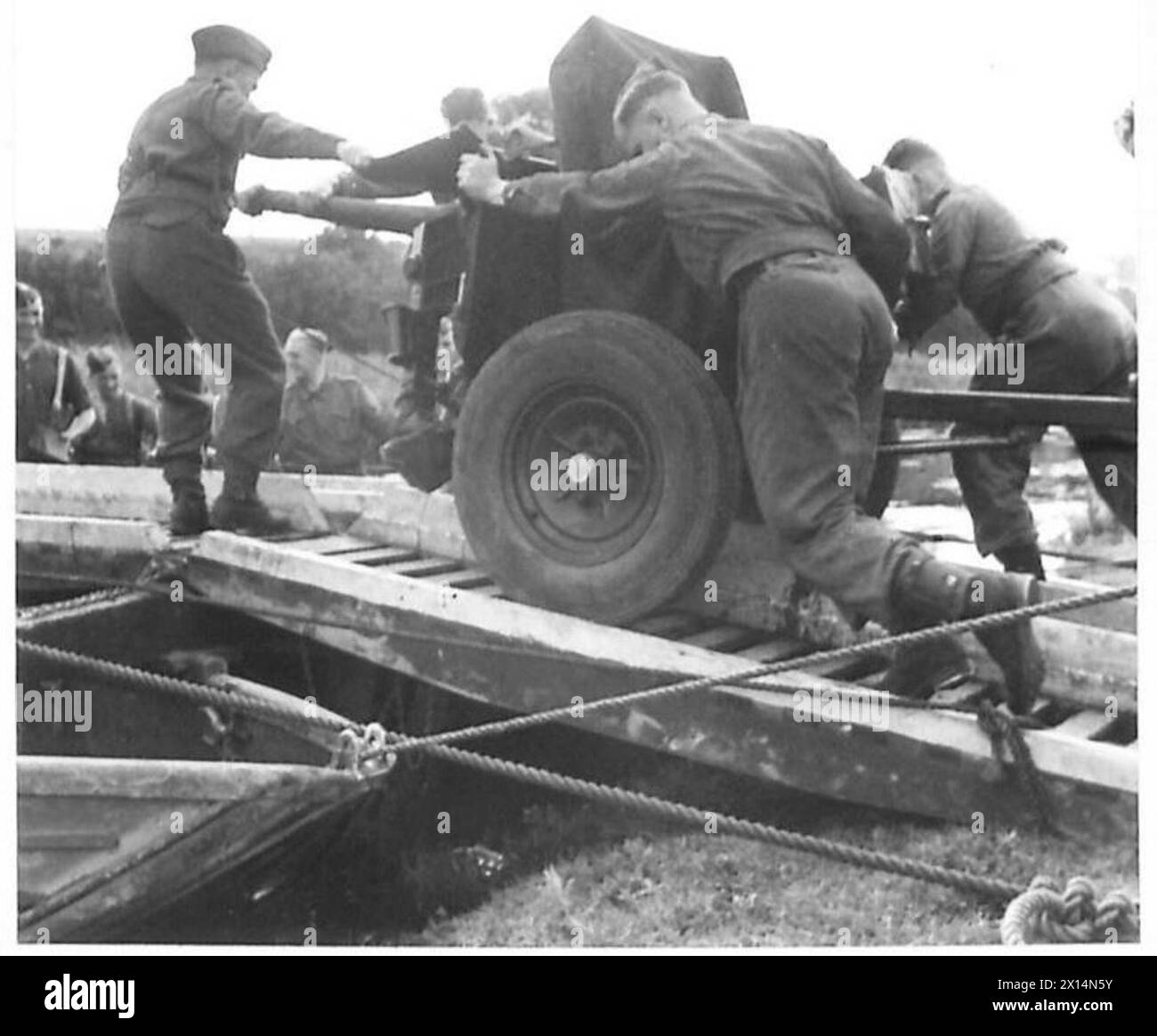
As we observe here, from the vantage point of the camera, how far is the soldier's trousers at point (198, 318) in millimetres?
1878

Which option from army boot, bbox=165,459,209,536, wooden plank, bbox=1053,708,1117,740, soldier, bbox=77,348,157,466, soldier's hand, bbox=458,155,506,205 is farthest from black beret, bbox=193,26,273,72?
wooden plank, bbox=1053,708,1117,740

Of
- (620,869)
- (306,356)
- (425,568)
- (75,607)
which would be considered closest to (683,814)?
(620,869)

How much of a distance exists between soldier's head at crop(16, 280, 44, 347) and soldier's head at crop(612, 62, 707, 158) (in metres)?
0.78

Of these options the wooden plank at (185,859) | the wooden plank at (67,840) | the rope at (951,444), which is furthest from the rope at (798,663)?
the wooden plank at (67,840)

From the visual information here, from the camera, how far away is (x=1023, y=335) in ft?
6.21

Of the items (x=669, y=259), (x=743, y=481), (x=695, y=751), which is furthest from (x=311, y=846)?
(x=669, y=259)

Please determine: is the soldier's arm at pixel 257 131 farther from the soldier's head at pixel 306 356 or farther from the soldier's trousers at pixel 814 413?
the soldier's trousers at pixel 814 413

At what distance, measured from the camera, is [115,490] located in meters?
2.22

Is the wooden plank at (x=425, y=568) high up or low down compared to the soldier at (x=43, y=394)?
down

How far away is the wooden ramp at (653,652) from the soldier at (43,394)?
2.1 inches

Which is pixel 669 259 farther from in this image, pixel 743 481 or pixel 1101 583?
pixel 1101 583

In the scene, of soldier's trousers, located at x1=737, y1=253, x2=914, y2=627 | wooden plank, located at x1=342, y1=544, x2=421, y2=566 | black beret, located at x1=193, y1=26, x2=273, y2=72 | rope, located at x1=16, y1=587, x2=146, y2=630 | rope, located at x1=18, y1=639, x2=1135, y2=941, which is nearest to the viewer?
rope, located at x1=18, y1=639, x2=1135, y2=941

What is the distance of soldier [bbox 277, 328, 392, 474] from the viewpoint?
1.96 m

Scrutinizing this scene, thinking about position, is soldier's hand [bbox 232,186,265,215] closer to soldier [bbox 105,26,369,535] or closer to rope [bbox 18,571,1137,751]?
soldier [bbox 105,26,369,535]
